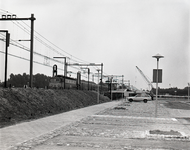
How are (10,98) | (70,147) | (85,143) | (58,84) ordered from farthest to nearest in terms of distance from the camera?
1. (58,84)
2. (10,98)
3. (85,143)
4. (70,147)

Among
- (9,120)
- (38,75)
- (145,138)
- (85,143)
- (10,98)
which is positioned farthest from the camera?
(38,75)

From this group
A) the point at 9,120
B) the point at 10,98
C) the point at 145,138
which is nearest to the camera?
the point at 145,138

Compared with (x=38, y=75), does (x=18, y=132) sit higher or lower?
lower

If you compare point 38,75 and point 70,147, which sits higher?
point 38,75

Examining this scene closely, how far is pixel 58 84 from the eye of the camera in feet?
164

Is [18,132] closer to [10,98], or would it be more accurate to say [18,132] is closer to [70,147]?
[70,147]

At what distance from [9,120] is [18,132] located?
3.77 metres

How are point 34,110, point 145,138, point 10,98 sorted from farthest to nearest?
point 34,110 < point 10,98 < point 145,138

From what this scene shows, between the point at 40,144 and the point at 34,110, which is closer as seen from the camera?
the point at 40,144

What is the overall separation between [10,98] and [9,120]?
356cm

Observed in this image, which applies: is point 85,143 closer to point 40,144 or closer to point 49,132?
point 40,144

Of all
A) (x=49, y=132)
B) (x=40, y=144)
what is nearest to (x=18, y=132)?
(x=49, y=132)

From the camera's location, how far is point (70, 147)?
29.5 ft

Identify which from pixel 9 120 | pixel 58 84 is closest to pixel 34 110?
pixel 9 120
